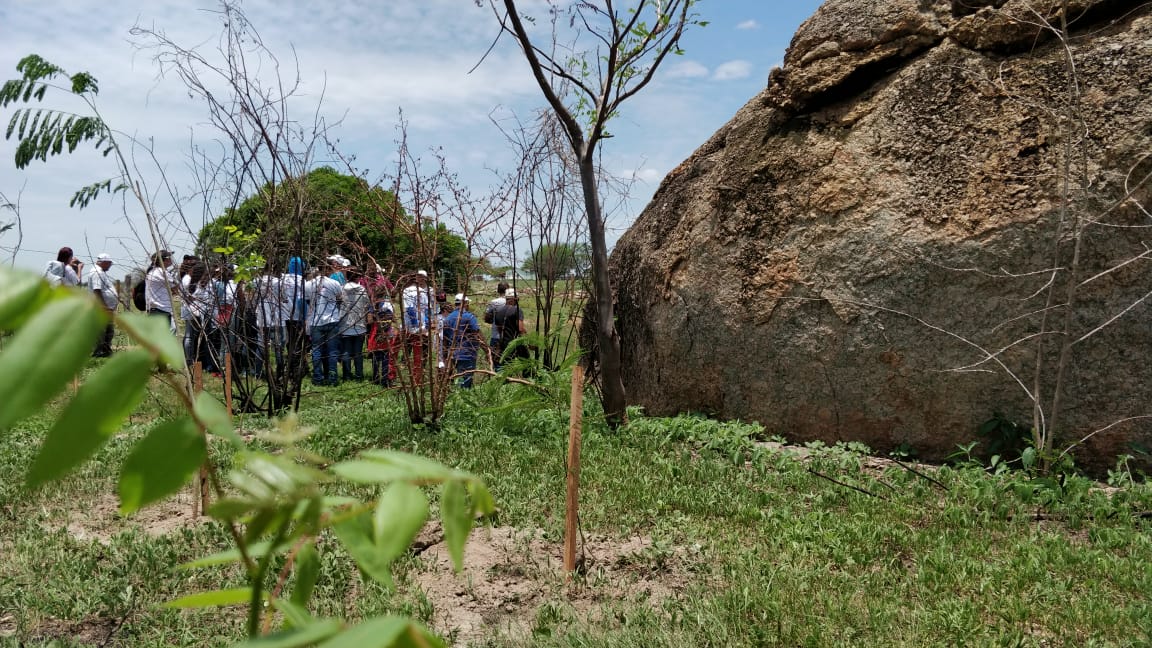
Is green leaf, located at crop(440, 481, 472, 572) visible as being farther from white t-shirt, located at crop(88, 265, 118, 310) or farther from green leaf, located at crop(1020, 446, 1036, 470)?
white t-shirt, located at crop(88, 265, 118, 310)

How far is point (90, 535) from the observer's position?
4727mm

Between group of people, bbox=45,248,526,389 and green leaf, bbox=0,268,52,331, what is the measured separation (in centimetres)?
634

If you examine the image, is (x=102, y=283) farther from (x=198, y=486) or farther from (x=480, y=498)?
(x=480, y=498)

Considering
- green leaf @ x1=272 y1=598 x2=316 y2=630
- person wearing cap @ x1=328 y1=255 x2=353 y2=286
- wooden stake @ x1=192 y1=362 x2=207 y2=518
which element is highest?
person wearing cap @ x1=328 y1=255 x2=353 y2=286

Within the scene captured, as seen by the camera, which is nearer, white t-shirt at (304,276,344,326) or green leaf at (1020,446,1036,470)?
green leaf at (1020,446,1036,470)

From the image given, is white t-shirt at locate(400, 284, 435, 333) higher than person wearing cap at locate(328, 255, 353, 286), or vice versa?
person wearing cap at locate(328, 255, 353, 286)

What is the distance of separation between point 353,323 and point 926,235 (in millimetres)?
5615

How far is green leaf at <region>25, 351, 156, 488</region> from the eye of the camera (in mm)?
558

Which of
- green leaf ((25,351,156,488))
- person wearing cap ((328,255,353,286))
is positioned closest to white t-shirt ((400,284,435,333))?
person wearing cap ((328,255,353,286))

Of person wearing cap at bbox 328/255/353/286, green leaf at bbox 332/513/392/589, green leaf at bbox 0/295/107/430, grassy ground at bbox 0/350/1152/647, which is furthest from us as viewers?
person wearing cap at bbox 328/255/353/286

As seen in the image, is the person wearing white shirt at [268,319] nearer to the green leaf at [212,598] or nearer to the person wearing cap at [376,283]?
the person wearing cap at [376,283]

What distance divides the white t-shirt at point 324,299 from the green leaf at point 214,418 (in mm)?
8695

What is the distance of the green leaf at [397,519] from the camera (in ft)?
2.19

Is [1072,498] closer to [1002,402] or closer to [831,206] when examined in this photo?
[1002,402]
